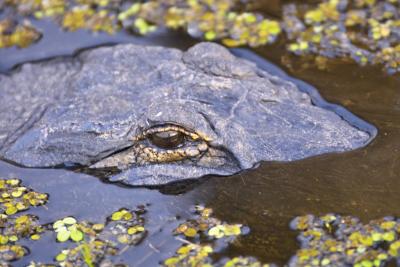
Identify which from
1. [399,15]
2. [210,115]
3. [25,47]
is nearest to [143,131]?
[210,115]

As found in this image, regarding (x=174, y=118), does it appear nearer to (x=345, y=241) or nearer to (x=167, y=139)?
(x=167, y=139)

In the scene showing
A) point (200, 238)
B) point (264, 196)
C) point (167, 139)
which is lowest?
point (200, 238)

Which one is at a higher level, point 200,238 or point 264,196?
point 264,196

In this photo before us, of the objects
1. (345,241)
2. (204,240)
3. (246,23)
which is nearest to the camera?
(345,241)

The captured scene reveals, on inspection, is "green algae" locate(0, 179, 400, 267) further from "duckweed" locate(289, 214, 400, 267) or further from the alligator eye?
the alligator eye

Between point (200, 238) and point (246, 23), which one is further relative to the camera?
point (246, 23)

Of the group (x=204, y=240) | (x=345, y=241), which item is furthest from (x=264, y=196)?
(x=345, y=241)

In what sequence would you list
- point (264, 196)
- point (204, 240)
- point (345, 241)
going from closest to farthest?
point (345, 241), point (204, 240), point (264, 196)
